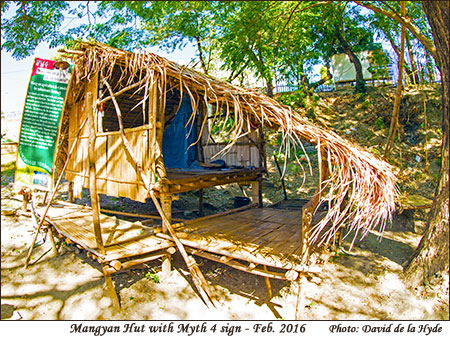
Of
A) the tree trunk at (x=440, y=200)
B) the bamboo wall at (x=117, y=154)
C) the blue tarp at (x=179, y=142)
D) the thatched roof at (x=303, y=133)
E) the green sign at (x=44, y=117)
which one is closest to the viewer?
the thatched roof at (x=303, y=133)

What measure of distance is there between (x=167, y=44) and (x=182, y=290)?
11.5m

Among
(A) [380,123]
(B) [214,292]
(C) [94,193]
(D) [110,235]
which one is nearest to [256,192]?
(B) [214,292]

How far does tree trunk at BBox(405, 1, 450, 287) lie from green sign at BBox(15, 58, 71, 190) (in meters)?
6.42

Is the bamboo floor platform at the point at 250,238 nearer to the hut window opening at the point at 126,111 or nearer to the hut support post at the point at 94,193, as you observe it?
the hut support post at the point at 94,193

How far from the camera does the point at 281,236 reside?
4652mm

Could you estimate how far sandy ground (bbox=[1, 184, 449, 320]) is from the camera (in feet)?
13.1

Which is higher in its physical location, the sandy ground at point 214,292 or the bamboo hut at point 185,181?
the bamboo hut at point 185,181

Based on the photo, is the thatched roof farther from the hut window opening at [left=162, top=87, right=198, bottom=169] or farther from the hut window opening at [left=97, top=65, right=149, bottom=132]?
the hut window opening at [left=162, top=87, right=198, bottom=169]

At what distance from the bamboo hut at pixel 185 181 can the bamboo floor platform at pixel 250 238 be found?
0.7 inches

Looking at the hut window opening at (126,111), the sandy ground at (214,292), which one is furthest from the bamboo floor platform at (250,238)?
the hut window opening at (126,111)

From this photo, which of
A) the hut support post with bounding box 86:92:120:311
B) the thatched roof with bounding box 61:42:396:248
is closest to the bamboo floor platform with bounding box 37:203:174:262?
the hut support post with bounding box 86:92:120:311

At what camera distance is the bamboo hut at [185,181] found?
3535 mm

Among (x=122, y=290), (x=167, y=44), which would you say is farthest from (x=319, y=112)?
(x=122, y=290)

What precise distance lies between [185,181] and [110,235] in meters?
1.70
